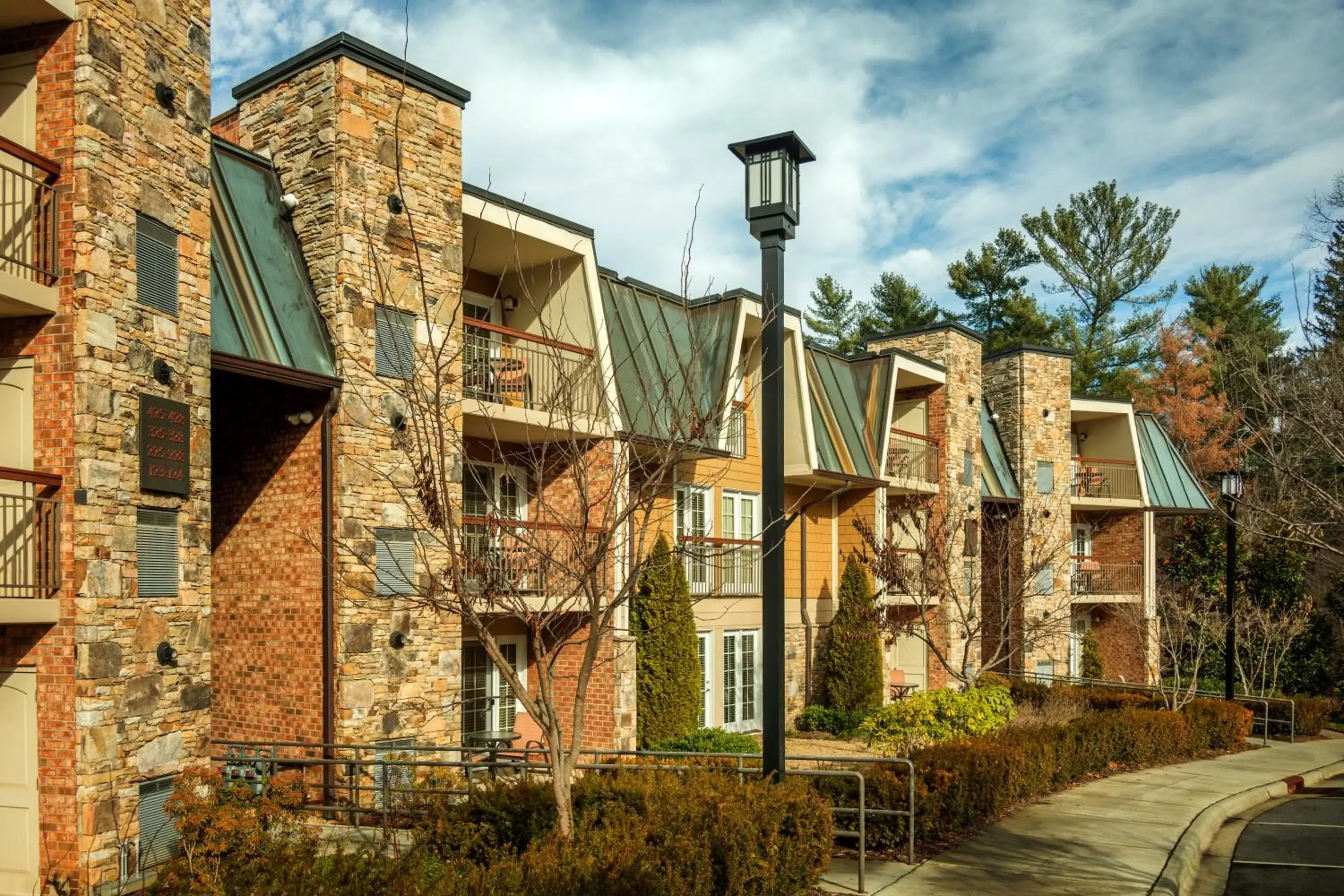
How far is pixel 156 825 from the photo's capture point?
1062 cm

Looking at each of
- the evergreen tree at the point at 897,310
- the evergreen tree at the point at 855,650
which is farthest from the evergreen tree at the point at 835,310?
the evergreen tree at the point at 855,650

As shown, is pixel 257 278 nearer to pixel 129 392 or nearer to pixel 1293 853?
pixel 129 392

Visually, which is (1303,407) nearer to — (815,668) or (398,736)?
(398,736)

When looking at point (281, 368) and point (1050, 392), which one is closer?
point (281, 368)

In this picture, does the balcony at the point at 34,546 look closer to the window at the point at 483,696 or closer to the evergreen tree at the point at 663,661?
the window at the point at 483,696

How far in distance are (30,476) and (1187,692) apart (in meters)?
21.4

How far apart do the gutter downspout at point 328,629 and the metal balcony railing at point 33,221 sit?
3.98m

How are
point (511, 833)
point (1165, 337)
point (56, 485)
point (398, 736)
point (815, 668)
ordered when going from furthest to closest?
point (1165, 337) → point (815, 668) → point (398, 736) → point (56, 485) → point (511, 833)

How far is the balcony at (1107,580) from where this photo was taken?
32.1 metres

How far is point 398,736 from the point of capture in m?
13.8

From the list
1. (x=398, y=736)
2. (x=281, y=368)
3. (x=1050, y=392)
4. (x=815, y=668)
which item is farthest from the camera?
(x=1050, y=392)

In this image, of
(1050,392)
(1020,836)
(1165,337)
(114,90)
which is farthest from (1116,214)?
(114,90)

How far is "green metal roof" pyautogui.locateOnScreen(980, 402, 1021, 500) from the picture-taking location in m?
29.9

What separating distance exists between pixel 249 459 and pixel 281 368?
2.03 meters
